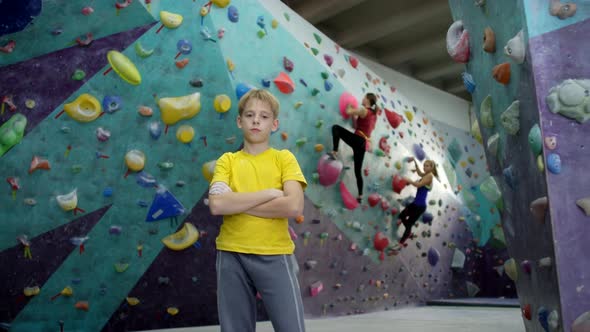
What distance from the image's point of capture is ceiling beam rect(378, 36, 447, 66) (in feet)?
27.3

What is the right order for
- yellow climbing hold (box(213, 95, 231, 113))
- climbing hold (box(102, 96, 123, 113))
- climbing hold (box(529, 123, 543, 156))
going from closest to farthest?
climbing hold (box(529, 123, 543, 156)) → climbing hold (box(102, 96, 123, 113)) → yellow climbing hold (box(213, 95, 231, 113))

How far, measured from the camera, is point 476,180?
7715 mm

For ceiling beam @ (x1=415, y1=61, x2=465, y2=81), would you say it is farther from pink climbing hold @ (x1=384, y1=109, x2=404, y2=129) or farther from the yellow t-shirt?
the yellow t-shirt

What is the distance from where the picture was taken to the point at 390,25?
759 centimetres

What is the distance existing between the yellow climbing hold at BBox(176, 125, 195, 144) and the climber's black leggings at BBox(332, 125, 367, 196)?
1375 millimetres

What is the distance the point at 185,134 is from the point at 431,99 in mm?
6857

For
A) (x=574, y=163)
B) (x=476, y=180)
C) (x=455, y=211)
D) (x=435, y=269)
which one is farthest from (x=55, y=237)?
(x=476, y=180)

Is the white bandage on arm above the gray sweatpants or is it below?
above

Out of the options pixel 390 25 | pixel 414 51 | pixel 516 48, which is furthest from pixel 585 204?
pixel 414 51

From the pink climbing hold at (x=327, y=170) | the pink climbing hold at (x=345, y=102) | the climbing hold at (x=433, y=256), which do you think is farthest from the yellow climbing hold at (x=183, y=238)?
the climbing hold at (x=433, y=256)

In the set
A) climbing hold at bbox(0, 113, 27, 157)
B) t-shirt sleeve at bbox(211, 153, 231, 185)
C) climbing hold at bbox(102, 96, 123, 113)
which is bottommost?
climbing hold at bbox(0, 113, 27, 157)

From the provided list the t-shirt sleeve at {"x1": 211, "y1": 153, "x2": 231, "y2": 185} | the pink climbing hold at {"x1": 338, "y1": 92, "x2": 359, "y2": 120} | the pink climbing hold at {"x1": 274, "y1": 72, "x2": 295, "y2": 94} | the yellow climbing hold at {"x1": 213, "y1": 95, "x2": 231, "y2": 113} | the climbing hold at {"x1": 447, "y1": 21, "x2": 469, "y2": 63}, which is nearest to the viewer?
the t-shirt sleeve at {"x1": 211, "y1": 153, "x2": 231, "y2": 185}

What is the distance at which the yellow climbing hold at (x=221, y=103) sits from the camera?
3.66 meters

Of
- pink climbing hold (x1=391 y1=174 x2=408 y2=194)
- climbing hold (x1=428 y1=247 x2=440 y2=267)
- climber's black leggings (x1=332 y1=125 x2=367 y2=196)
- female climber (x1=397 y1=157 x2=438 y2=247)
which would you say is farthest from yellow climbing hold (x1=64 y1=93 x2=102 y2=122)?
climbing hold (x1=428 y1=247 x2=440 y2=267)
